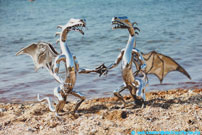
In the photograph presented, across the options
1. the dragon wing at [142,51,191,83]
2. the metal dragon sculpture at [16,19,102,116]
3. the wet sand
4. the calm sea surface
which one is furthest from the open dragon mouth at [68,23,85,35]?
the calm sea surface

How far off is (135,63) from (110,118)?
825 mm

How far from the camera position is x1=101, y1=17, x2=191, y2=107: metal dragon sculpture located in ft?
12.7

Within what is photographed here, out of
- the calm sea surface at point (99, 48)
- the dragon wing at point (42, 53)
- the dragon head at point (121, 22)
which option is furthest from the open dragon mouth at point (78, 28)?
the calm sea surface at point (99, 48)

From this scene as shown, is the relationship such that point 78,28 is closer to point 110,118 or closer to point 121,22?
point 121,22

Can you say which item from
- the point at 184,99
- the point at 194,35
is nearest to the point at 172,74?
the point at 184,99

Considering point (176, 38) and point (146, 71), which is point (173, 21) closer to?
point (176, 38)

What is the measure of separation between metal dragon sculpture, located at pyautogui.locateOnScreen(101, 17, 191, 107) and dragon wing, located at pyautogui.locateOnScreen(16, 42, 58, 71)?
0.81m

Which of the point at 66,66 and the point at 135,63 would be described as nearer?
the point at 66,66

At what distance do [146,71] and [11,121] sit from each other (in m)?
2.03

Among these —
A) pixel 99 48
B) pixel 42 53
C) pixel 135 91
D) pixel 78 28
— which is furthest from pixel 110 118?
pixel 99 48

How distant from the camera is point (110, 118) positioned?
384 centimetres

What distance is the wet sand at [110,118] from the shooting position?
11.5 feet

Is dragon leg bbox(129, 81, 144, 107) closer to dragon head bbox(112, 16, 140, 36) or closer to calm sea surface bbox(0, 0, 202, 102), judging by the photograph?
dragon head bbox(112, 16, 140, 36)

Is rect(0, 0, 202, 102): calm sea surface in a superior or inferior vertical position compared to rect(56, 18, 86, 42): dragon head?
inferior
